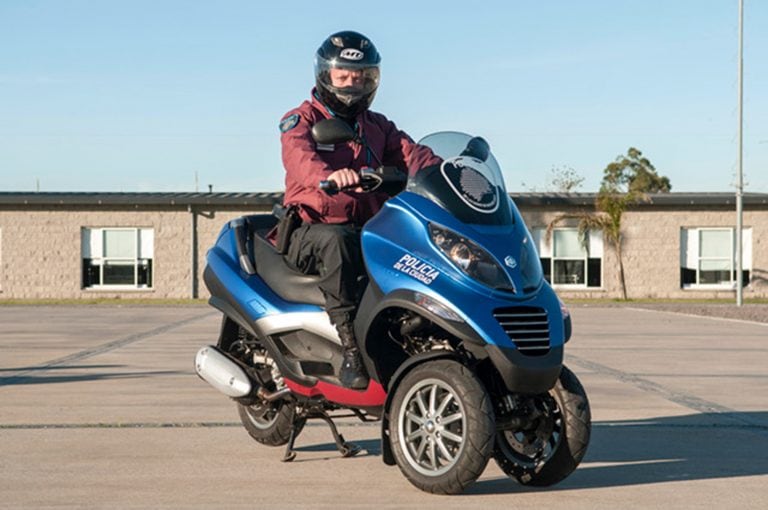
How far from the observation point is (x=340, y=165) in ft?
22.6

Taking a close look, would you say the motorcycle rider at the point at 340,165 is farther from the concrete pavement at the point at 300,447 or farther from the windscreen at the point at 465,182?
the concrete pavement at the point at 300,447

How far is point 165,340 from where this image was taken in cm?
1831

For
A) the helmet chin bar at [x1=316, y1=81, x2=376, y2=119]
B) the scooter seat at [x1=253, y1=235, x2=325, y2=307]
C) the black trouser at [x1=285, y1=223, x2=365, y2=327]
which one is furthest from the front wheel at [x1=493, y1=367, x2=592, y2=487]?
the helmet chin bar at [x1=316, y1=81, x2=376, y2=119]

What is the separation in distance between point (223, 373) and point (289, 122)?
1.47 metres

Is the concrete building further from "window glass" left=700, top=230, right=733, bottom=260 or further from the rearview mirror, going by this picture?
the rearview mirror

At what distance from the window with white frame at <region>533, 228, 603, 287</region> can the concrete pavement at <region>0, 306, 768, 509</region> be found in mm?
24272

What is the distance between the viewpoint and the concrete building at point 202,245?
39188 millimetres

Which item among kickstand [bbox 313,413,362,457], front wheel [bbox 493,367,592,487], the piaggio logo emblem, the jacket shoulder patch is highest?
the piaggio logo emblem

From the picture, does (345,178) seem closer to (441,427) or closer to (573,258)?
(441,427)

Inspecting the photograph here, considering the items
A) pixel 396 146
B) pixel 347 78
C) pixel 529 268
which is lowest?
pixel 529 268

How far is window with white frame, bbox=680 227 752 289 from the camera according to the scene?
3925 centimetres

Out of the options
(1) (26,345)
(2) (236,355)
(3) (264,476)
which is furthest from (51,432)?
(1) (26,345)

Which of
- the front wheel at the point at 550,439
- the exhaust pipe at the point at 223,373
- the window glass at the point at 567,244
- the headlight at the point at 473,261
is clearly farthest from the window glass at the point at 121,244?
the headlight at the point at 473,261

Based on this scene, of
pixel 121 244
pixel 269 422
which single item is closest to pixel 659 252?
pixel 121 244
